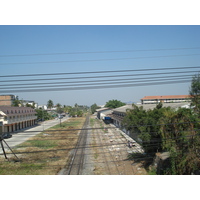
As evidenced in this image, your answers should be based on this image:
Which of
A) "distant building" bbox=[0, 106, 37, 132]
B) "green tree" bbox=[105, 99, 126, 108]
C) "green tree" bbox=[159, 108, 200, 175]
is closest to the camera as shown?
"green tree" bbox=[159, 108, 200, 175]

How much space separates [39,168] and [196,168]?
8057 mm

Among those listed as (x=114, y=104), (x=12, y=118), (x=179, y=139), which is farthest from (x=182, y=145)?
(x=114, y=104)

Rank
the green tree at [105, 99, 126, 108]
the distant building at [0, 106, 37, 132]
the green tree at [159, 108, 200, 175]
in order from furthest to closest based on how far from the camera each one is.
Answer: the green tree at [105, 99, 126, 108] → the distant building at [0, 106, 37, 132] → the green tree at [159, 108, 200, 175]

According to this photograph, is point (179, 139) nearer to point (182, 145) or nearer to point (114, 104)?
point (182, 145)

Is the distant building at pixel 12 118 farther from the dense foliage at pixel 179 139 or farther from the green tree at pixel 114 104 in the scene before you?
the green tree at pixel 114 104

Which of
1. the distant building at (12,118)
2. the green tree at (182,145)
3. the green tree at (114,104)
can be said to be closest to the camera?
the green tree at (182,145)

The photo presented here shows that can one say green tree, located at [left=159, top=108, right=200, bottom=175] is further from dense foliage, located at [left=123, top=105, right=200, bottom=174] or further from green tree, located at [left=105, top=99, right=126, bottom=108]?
green tree, located at [left=105, top=99, right=126, bottom=108]

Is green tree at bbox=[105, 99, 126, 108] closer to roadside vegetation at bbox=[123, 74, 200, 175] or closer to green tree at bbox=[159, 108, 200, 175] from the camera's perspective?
roadside vegetation at bbox=[123, 74, 200, 175]

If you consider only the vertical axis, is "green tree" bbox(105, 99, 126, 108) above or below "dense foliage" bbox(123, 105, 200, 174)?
above

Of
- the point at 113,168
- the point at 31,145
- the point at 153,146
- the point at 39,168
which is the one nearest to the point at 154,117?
the point at 153,146

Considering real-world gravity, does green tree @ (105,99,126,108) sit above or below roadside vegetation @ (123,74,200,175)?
above

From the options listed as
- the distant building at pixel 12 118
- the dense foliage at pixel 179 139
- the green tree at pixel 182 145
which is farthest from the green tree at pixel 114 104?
the green tree at pixel 182 145

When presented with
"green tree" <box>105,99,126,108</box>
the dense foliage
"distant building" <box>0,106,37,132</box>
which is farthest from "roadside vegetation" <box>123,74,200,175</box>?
"green tree" <box>105,99,126,108</box>

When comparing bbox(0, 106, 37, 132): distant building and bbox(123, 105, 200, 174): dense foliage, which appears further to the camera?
bbox(0, 106, 37, 132): distant building
